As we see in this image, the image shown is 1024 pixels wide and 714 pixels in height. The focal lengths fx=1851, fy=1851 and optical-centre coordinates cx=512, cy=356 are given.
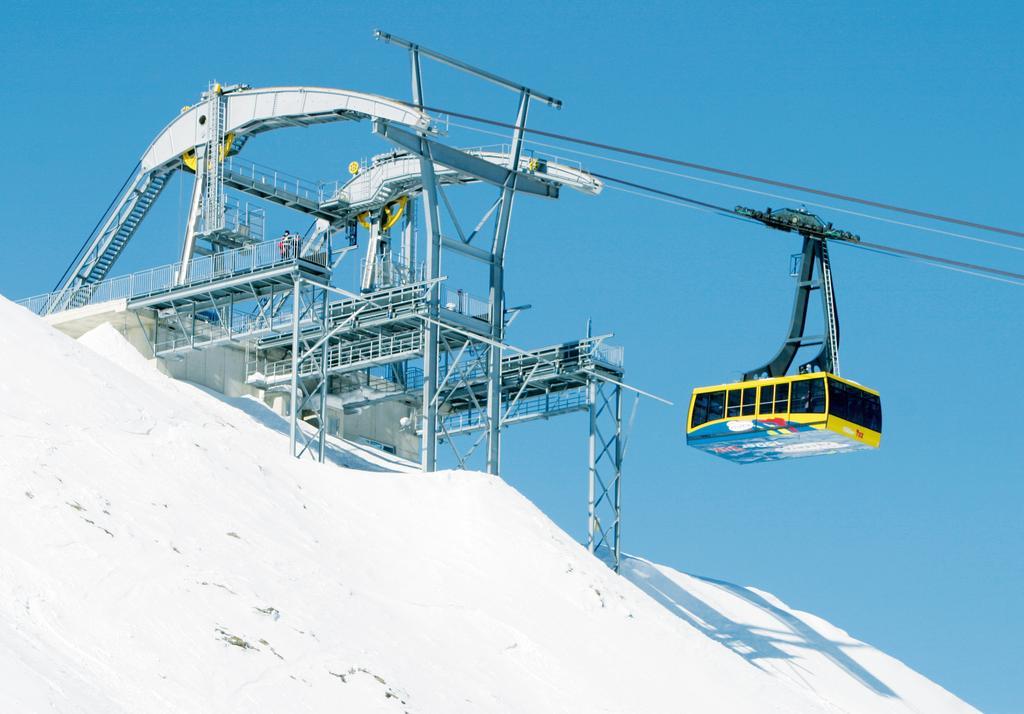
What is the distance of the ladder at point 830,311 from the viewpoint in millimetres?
56906

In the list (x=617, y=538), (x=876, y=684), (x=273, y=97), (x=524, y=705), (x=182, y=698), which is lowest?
(x=876, y=684)

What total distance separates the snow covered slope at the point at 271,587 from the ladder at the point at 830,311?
999 cm

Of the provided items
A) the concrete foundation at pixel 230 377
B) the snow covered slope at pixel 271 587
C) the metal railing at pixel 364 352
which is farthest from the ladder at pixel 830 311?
the concrete foundation at pixel 230 377

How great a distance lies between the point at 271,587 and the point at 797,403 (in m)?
20.3

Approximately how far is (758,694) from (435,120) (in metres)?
21.0

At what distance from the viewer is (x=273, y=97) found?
2482 inches

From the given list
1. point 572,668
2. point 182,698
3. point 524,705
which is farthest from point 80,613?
point 572,668

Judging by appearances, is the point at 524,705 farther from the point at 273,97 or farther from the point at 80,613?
the point at 273,97

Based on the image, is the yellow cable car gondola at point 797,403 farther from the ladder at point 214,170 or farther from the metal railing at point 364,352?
the ladder at point 214,170

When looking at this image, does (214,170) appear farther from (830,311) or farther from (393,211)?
(830,311)

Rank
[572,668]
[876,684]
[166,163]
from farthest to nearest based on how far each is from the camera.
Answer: [166,163]
[876,684]
[572,668]

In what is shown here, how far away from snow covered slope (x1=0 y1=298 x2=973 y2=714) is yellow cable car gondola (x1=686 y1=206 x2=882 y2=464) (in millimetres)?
7324

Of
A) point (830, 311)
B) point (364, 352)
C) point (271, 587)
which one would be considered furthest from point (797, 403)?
point (271, 587)

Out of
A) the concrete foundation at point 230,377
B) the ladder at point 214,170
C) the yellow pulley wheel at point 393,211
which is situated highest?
the ladder at point 214,170
